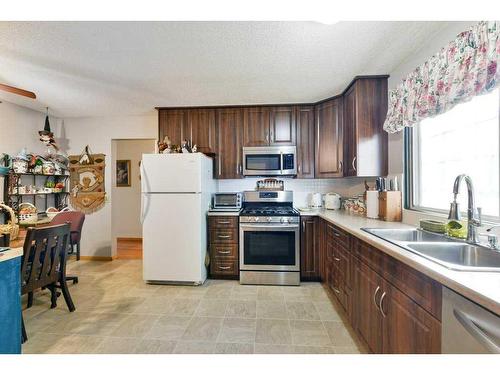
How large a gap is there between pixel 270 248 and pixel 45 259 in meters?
2.25

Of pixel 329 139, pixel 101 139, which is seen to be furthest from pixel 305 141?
pixel 101 139

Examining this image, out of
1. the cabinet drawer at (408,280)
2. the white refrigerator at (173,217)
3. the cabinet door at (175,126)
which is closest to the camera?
the cabinet drawer at (408,280)

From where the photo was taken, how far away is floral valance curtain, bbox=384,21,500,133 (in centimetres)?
110

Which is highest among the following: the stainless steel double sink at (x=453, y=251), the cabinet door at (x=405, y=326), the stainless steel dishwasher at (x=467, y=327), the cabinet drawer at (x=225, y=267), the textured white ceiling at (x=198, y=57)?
the textured white ceiling at (x=198, y=57)

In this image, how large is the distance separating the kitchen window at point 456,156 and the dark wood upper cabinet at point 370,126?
305 millimetres

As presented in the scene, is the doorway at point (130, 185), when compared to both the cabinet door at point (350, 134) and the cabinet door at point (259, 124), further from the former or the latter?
the cabinet door at point (350, 134)

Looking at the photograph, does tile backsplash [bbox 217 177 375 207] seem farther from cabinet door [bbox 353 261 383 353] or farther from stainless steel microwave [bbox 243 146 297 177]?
cabinet door [bbox 353 261 383 353]

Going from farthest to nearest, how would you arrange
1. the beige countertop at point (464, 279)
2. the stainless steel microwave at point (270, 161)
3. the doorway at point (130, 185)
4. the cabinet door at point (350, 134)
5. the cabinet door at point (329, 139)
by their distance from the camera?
the doorway at point (130, 185) < the stainless steel microwave at point (270, 161) < the cabinet door at point (329, 139) < the cabinet door at point (350, 134) < the beige countertop at point (464, 279)

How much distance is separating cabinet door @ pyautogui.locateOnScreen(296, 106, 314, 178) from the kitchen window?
1.23 metres

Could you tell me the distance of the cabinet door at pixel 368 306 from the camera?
137cm

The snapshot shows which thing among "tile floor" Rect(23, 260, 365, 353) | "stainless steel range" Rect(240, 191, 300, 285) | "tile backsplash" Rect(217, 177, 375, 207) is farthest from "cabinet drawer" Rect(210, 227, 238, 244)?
"tile backsplash" Rect(217, 177, 375, 207)

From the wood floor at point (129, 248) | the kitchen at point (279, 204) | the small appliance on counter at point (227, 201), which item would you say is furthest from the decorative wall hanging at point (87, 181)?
the small appliance on counter at point (227, 201)
